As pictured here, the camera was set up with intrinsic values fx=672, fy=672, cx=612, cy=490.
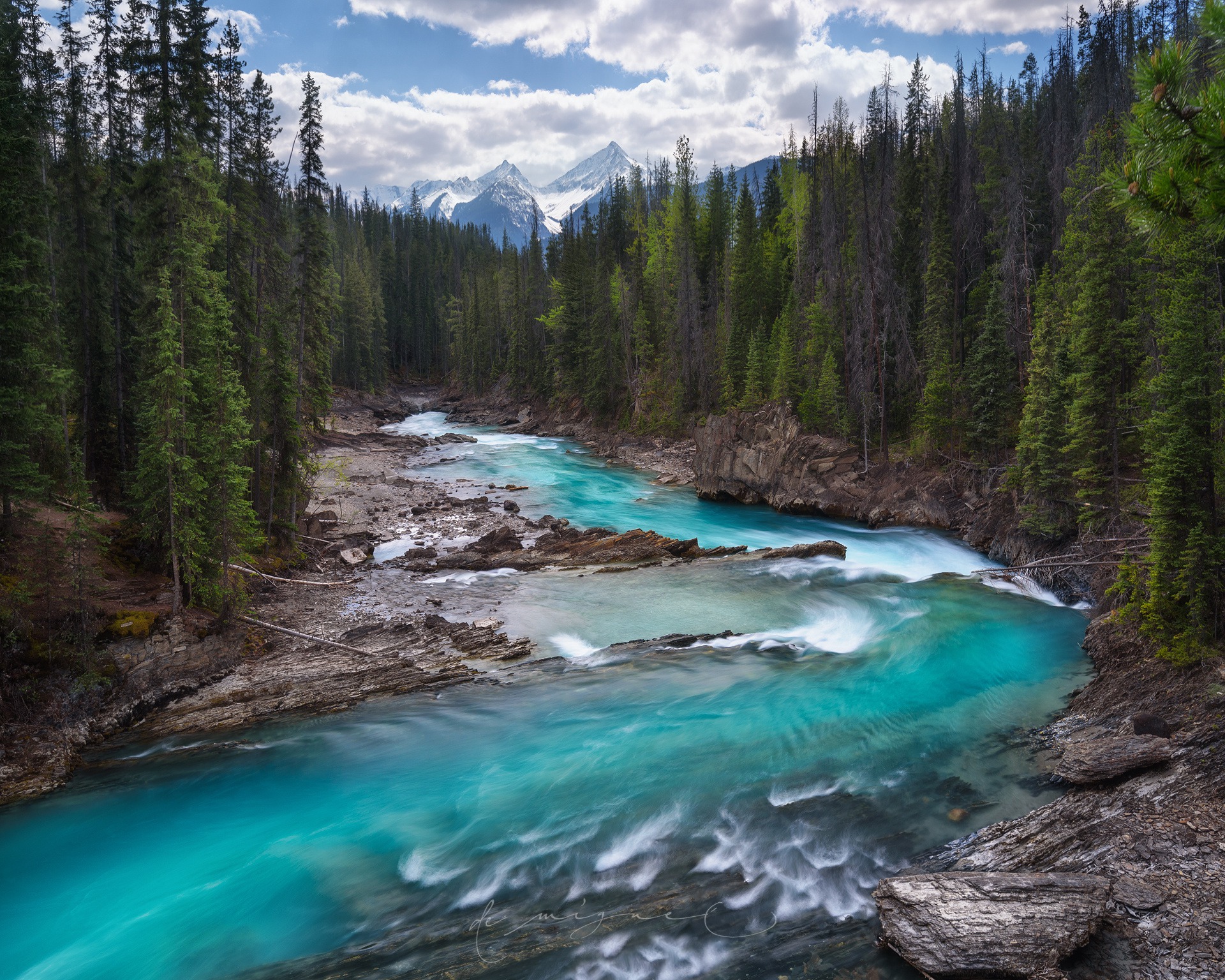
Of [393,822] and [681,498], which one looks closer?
[393,822]

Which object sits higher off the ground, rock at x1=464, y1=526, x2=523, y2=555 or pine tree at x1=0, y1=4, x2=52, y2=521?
pine tree at x1=0, y1=4, x2=52, y2=521

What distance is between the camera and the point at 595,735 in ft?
46.3

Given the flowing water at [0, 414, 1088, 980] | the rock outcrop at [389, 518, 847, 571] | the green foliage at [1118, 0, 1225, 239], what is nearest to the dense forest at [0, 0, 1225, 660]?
the green foliage at [1118, 0, 1225, 239]

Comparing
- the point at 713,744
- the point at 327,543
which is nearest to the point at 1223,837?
the point at 713,744

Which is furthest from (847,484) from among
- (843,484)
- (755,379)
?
(755,379)

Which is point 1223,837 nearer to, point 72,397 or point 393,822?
point 393,822

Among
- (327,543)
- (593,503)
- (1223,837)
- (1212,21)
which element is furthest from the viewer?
(593,503)

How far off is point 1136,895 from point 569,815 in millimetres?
7888

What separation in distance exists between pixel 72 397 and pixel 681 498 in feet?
91.4

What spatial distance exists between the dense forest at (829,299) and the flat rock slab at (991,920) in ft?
22.1

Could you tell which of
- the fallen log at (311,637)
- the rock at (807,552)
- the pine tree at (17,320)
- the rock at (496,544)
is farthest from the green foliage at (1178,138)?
the rock at (496,544)

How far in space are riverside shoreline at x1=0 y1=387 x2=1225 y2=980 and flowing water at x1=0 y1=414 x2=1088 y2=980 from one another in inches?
28.6

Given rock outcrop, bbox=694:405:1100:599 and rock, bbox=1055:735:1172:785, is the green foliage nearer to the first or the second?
rock, bbox=1055:735:1172:785

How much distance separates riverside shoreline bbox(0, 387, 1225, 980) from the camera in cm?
771
